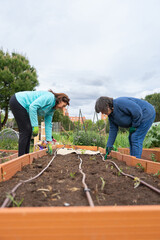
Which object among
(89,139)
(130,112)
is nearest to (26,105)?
(130,112)

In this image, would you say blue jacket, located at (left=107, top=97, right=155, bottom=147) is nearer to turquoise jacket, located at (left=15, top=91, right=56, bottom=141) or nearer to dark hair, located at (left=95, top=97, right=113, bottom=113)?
dark hair, located at (left=95, top=97, right=113, bottom=113)

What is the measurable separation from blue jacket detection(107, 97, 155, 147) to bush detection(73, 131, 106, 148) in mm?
2365

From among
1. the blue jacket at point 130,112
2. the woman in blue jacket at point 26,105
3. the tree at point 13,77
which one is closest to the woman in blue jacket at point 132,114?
the blue jacket at point 130,112

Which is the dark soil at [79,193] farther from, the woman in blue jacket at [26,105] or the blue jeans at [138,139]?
the woman in blue jacket at [26,105]

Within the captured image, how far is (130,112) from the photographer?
246 cm

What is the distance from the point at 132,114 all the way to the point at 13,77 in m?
10.5

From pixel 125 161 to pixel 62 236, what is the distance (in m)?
1.97

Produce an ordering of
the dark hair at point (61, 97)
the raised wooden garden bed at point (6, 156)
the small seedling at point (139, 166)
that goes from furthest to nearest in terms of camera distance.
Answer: the raised wooden garden bed at point (6, 156)
the dark hair at point (61, 97)
the small seedling at point (139, 166)

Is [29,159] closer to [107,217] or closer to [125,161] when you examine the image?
[125,161]

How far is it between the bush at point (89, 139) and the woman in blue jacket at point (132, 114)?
92.8 inches

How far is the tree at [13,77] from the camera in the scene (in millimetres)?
11195

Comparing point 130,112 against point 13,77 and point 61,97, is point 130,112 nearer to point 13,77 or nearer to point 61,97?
point 61,97

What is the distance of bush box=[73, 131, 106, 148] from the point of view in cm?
506

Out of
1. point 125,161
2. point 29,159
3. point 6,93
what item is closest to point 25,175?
point 29,159
